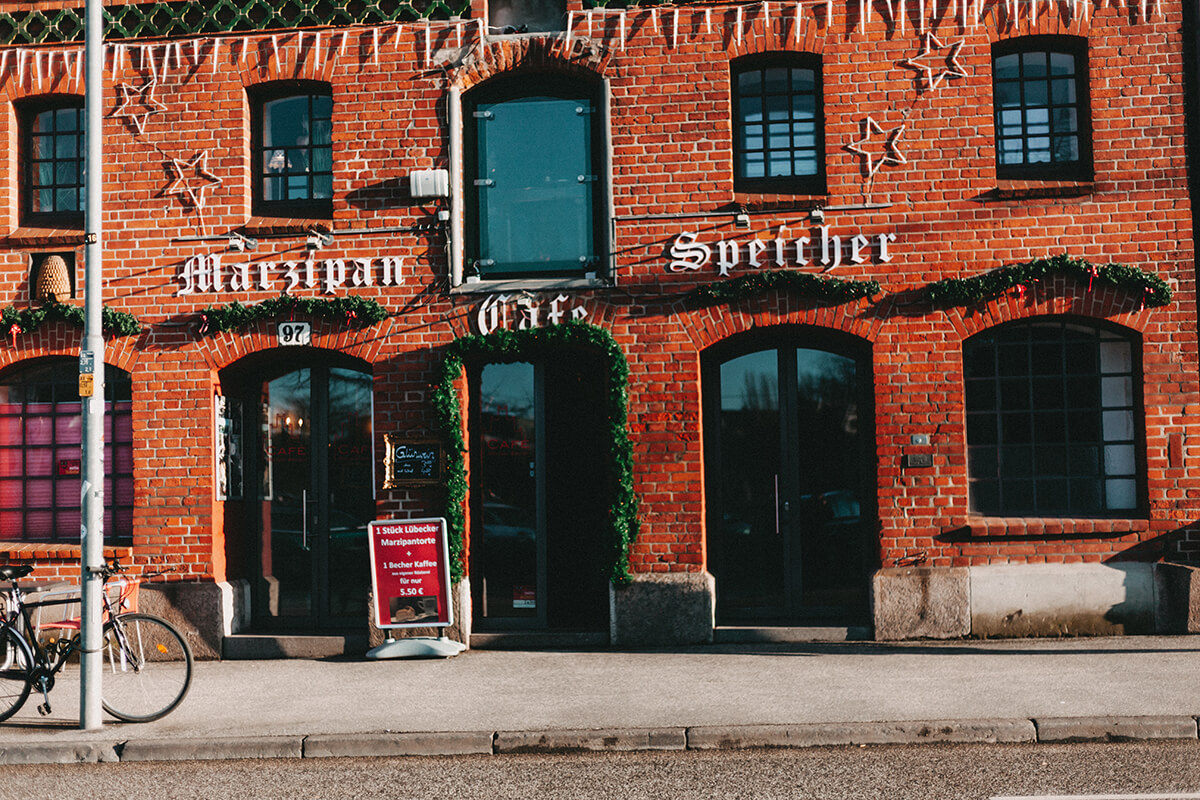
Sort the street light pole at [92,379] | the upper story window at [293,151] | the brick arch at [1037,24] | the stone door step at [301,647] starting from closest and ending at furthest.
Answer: the street light pole at [92,379], the brick arch at [1037,24], the stone door step at [301,647], the upper story window at [293,151]

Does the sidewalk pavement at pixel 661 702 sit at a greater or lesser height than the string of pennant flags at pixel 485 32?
lesser

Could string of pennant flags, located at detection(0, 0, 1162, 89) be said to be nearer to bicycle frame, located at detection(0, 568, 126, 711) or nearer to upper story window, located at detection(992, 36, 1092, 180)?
upper story window, located at detection(992, 36, 1092, 180)

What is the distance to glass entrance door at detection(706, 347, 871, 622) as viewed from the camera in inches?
425

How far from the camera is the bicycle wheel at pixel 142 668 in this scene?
7.74m

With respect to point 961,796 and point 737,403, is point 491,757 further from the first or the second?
point 737,403

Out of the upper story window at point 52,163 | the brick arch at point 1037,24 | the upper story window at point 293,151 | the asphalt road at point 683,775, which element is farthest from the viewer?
the upper story window at point 52,163

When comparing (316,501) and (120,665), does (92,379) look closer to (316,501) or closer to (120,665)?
(120,665)

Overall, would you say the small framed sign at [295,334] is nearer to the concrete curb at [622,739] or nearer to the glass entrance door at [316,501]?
the glass entrance door at [316,501]

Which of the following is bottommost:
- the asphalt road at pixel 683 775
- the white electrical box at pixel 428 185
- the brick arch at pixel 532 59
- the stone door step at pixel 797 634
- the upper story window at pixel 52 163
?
the asphalt road at pixel 683 775

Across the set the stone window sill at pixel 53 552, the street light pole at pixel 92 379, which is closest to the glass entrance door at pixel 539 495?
the stone window sill at pixel 53 552

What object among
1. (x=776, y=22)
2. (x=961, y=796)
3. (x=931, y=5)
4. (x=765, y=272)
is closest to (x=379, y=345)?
(x=765, y=272)

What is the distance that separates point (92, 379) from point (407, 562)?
11.7 ft

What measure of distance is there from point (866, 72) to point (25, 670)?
8.65m

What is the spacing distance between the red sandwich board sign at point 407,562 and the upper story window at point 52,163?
15.3ft
